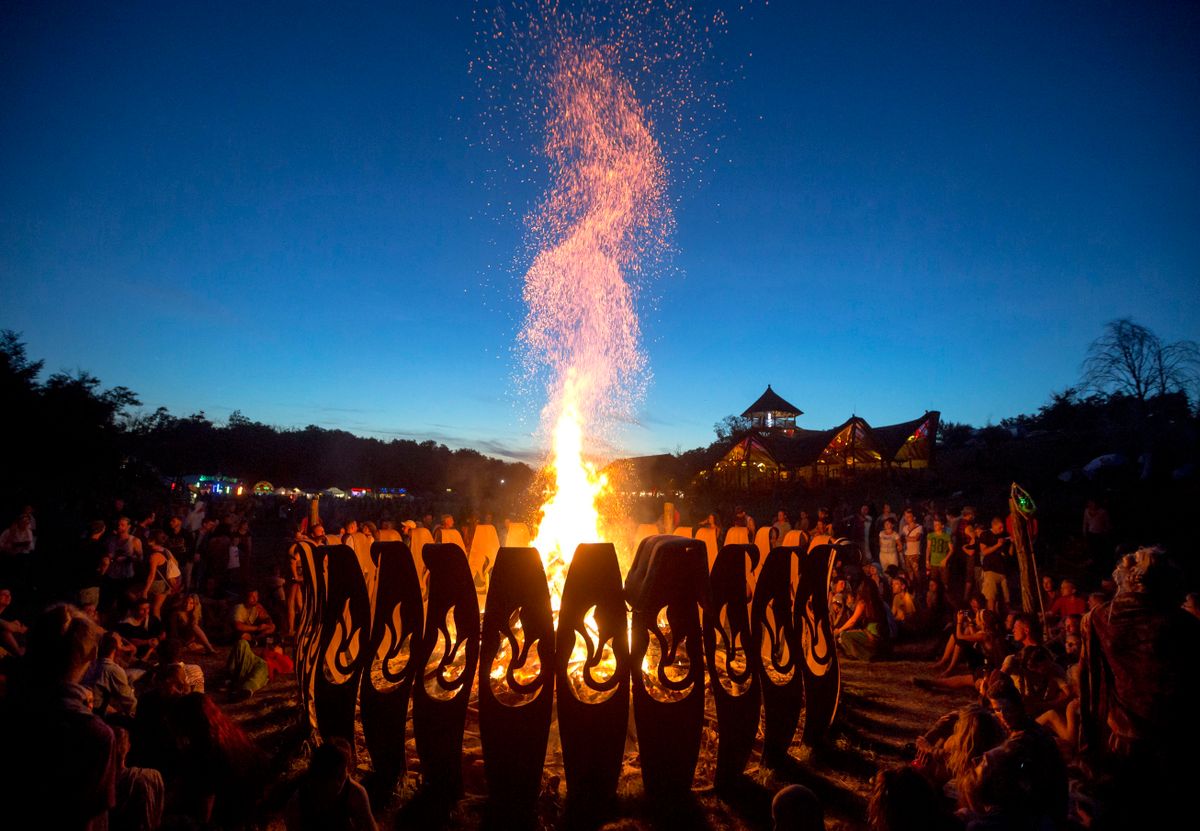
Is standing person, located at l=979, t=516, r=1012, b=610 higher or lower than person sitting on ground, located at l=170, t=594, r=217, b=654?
higher

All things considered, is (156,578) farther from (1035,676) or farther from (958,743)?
(1035,676)

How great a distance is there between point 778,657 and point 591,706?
1763 mm

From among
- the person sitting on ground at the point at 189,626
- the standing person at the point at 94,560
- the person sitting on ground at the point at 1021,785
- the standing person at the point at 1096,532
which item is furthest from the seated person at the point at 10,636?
the standing person at the point at 1096,532

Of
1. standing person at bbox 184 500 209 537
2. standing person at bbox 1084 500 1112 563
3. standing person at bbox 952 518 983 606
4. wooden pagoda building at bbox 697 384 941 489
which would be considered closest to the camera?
standing person at bbox 952 518 983 606

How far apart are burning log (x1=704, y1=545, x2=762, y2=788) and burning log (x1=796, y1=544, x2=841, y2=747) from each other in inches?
24.7

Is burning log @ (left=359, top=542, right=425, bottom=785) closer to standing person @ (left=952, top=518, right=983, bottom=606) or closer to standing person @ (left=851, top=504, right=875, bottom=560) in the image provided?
standing person @ (left=952, top=518, right=983, bottom=606)

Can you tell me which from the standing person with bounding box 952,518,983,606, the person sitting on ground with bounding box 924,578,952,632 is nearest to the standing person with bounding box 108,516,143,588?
the person sitting on ground with bounding box 924,578,952,632

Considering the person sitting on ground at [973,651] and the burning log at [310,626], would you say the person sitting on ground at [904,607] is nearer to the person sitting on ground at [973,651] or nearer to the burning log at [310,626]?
the person sitting on ground at [973,651]

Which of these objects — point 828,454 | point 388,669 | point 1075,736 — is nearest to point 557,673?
point 388,669

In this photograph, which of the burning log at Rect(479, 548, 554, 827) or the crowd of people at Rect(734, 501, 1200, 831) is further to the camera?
the burning log at Rect(479, 548, 554, 827)

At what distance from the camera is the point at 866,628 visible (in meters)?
8.58

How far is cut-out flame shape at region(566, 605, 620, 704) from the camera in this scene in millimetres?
4184

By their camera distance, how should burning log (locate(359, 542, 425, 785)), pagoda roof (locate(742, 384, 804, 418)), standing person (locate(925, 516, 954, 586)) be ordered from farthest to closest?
pagoda roof (locate(742, 384, 804, 418)), standing person (locate(925, 516, 954, 586)), burning log (locate(359, 542, 425, 785))

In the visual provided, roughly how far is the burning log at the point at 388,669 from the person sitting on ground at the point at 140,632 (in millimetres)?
5018
